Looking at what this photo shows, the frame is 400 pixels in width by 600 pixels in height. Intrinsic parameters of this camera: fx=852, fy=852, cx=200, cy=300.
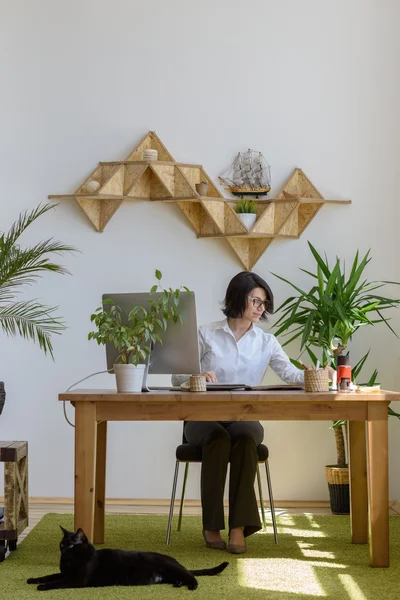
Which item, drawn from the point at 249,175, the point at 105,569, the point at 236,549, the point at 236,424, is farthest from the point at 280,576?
the point at 249,175

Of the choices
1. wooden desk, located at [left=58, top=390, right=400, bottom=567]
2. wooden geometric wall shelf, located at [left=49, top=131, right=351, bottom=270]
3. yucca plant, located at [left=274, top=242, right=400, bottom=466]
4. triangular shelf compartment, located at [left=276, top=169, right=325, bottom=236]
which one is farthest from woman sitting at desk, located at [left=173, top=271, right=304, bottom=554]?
A: triangular shelf compartment, located at [left=276, top=169, right=325, bottom=236]

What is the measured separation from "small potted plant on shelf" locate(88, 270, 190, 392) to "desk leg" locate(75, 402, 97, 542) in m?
0.16

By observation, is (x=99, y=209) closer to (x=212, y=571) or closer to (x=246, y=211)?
(x=246, y=211)

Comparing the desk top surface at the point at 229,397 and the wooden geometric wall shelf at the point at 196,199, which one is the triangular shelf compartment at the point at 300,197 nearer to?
the wooden geometric wall shelf at the point at 196,199

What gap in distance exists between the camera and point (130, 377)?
330 cm

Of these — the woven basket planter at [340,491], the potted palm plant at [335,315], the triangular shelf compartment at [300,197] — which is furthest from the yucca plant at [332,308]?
the woven basket planter at [340,491]

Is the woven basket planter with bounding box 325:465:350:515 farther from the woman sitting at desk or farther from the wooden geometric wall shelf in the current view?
the wooden geometric wall shelf

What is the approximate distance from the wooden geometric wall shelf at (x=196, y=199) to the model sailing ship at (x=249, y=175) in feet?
0.22

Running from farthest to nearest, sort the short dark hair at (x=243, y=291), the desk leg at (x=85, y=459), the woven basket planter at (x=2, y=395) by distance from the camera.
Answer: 1. the woven basket planter at (x=2, y=395)
2. the short dark hair at (x=243, y=291)
3. the desk leg at (x=85, y=459)

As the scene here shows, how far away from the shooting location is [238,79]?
4941mm

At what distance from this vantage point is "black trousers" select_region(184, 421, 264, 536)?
353 centimetres

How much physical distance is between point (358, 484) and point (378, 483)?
0.52 metres

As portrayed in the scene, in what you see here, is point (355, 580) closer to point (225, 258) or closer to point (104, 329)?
point (104, 329)

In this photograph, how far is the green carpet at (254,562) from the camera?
289 cm
